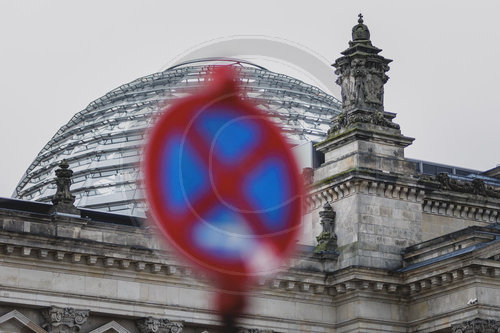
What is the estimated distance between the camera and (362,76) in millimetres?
43219

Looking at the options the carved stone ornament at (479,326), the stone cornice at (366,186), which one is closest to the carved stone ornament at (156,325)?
the stone cornice at (366,186)

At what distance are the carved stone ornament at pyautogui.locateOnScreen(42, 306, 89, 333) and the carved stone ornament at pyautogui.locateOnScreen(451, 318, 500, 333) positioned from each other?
490 inches

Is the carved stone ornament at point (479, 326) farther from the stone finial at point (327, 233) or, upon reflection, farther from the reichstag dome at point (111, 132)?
the reichstag dome at point (111, 132)

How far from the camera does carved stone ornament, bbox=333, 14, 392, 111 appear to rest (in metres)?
43.3

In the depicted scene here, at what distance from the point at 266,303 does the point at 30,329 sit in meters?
8.64

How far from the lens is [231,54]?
802cm

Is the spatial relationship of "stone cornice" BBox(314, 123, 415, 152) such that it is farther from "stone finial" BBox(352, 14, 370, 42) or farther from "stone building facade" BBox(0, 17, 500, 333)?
"stone finial" BBox(352, 14, 370, 42)

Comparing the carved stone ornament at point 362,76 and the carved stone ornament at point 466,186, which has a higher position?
the carved stone ornament at point 362,76

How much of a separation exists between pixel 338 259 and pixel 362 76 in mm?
7171

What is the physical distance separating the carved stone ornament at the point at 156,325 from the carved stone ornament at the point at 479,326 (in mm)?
9401

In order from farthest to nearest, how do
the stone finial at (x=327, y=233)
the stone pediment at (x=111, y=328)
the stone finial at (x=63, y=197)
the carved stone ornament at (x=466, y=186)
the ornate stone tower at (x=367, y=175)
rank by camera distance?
the carved stone ornament at (x=466, y=186)
the stone finial at (x=327, y=233)
the ornate stone tower at (x=367, y=175)
the stone finial at (x=63, y=197)
the stone pediment at (x=111, y=328)

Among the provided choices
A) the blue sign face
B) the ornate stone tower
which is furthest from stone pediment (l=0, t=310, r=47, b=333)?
the blue sign face

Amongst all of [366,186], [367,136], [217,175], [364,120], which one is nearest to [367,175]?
[366,186]

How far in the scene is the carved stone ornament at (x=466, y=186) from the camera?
147ft
